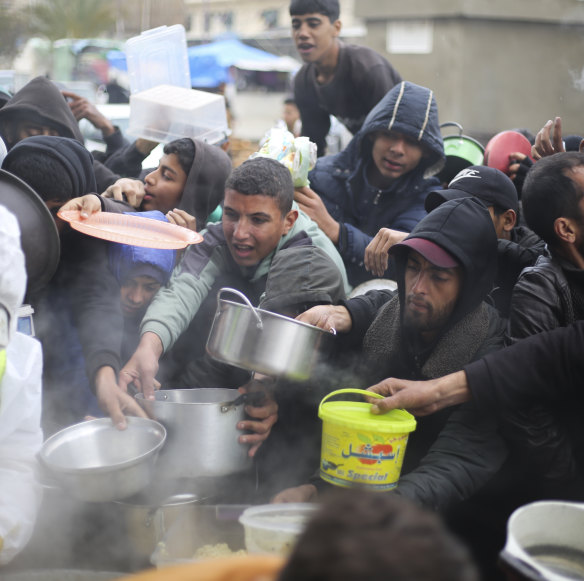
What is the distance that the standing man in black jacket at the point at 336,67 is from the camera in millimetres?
4988

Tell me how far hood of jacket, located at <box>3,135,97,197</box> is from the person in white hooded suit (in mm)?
1103

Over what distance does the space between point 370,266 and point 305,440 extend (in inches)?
39.3

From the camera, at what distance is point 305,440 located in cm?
292

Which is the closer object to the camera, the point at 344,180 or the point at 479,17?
the point at 344,180

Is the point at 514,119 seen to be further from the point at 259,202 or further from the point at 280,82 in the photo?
the point at 280,82

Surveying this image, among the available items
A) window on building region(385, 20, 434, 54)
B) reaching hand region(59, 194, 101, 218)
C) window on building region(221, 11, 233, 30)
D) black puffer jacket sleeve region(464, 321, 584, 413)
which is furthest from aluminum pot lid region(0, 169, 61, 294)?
window on building region(221, 11, 233, 30)

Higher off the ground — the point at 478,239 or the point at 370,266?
the point at 478,239

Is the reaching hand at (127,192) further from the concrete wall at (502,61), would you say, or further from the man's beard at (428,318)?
the concrete wall at (502,61)

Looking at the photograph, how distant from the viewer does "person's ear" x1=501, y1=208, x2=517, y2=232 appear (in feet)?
Result: 10.9

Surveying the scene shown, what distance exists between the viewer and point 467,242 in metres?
2.63

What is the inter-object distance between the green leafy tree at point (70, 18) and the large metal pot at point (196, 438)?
21.6m

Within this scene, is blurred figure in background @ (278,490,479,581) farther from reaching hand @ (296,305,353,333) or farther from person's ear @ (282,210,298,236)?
person's ear @ (282,210,298,236)

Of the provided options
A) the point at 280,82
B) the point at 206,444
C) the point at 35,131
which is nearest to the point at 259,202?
the point at 206,444

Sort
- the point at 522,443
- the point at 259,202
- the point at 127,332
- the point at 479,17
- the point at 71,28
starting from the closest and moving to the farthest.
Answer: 1. the point at 522,443
2. the point at 259,202
3. the point at 127,332
4. the point at 479,17
5. the point at 71,28
